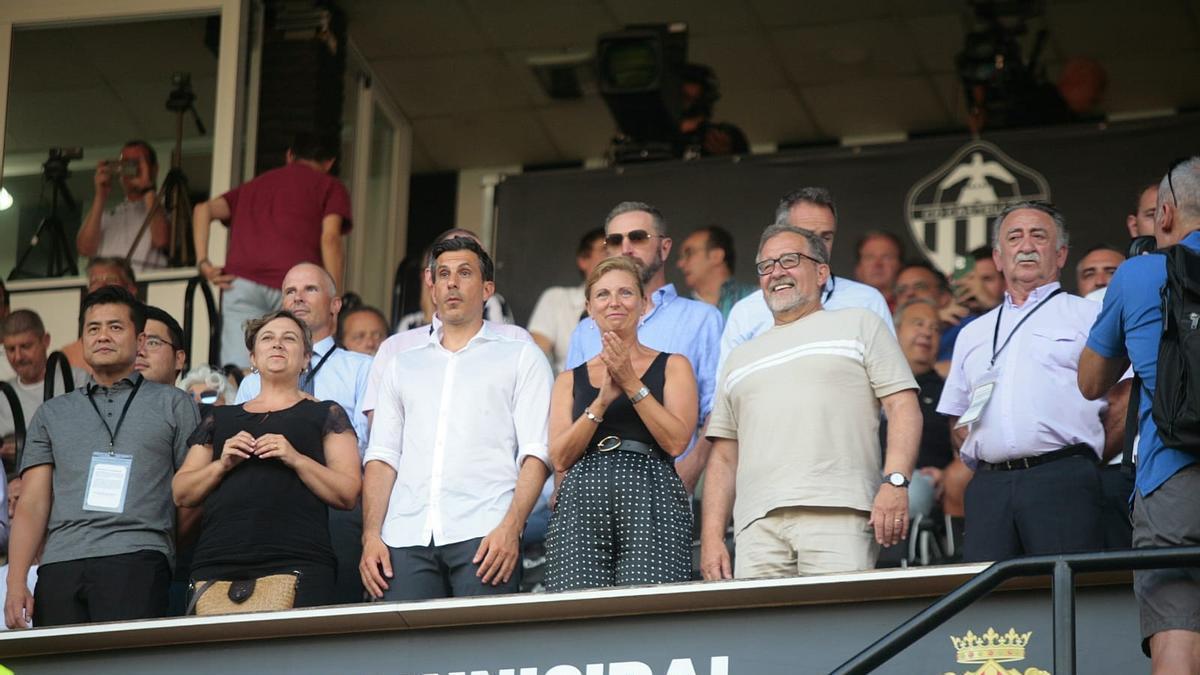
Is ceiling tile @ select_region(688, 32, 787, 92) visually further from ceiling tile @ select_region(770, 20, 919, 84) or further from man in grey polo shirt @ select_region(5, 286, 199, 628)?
man in grey polo shirt @ select_region(5, 286, 199, 628)

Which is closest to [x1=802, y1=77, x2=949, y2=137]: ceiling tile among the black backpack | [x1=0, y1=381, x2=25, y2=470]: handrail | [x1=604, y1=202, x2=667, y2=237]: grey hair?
[x1=604, y1=202, x2=667, y2=237]: grey hair

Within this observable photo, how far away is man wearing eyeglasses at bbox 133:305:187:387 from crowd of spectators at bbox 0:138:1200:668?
0.04 ft

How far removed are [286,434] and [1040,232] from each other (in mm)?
2438

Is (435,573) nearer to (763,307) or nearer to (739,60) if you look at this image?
(763,307)

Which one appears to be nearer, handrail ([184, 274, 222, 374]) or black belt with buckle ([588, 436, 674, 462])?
black belt with buckle ([588, 436, 674, 462])

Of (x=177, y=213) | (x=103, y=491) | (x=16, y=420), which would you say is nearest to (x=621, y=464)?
(x=103, y=491)

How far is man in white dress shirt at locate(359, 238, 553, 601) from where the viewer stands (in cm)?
582

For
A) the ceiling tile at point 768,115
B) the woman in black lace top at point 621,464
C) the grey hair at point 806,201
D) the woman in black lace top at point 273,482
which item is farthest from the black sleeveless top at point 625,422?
the ceiling tile at point 768,115

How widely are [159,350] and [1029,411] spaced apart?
2989 mm

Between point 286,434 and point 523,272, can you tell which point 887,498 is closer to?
point 286,434

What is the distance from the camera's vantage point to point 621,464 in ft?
18.6

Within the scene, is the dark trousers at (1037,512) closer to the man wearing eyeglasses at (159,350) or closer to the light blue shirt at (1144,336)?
the light blue shirt at (1144,336)

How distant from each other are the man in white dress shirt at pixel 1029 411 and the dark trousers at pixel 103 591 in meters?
2.48

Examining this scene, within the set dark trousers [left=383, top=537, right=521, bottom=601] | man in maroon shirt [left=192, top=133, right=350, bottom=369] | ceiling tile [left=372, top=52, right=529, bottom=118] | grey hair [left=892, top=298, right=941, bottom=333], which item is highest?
ceiling tile [left=372, top=52, right=529, bottom=118]
